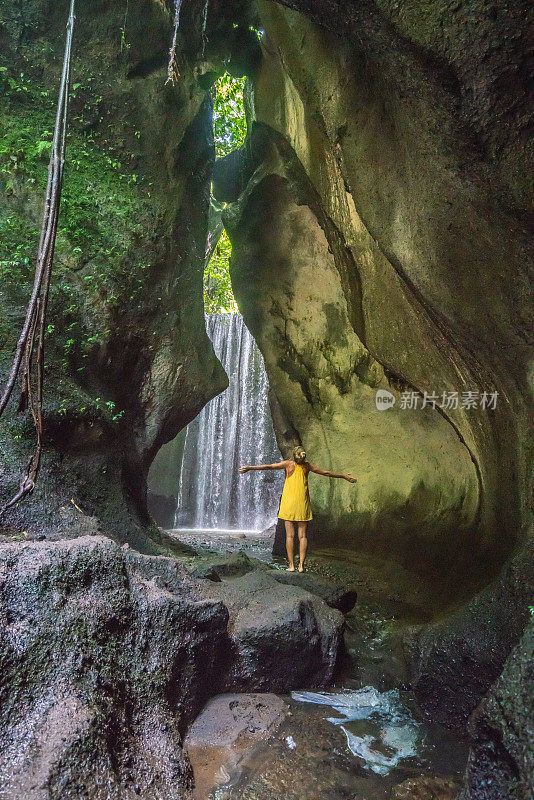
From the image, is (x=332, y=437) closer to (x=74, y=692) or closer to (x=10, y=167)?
(x=10, y=167)

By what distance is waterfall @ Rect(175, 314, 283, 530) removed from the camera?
1412 centimetres

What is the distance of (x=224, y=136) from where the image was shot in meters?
14.0

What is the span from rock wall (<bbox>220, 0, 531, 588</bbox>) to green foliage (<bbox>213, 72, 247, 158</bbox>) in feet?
12.6

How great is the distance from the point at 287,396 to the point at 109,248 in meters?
4.32

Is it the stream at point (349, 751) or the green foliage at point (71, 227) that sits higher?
the green foliage at point (71, 227)

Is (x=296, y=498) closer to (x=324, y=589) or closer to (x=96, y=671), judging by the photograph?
(x=324, y=589)

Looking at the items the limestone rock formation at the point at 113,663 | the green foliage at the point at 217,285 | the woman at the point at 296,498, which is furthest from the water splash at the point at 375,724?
the green foliage at the point at 217,285

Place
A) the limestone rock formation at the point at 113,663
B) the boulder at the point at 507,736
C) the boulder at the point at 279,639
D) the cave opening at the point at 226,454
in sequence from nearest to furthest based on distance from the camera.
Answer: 1. the boulder at the point at 507,736
2. the limestone rock formation at the point at 113,663
3. the boulder at the point at 279,639
4. the cave opening at the point at 226,454

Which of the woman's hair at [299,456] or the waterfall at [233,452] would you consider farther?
the waterfall at [233,452]

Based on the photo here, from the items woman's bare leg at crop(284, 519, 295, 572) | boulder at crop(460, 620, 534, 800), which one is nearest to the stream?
boulder at crop(460, 620, 534, 800)

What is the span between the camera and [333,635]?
4.25 m

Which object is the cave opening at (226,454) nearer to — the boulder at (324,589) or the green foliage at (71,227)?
the green foliage at (71,227)

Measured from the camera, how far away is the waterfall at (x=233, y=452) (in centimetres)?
1412

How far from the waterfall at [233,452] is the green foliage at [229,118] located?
492cm
